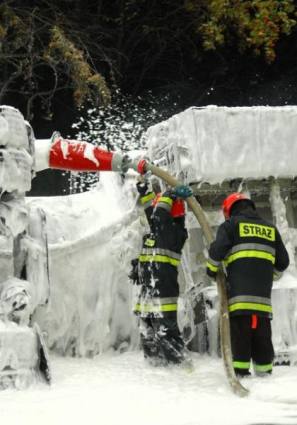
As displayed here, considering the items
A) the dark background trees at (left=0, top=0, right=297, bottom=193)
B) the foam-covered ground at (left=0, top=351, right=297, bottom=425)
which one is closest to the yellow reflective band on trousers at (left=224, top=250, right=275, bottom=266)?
the foam-covered ground at (left=0, top=351, right=297, bottom=425)

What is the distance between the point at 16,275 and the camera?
174 inches

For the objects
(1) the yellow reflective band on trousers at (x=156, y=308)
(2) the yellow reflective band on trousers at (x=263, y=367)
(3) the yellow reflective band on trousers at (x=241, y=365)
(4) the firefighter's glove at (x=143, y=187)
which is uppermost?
(4) the firefighter's glove at (x=143, y=187)

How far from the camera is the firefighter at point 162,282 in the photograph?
15.5ft

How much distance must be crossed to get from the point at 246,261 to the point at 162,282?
800 millimetres

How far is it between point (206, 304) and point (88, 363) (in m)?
1.07

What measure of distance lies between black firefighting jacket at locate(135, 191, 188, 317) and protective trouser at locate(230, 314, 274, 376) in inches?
28.8

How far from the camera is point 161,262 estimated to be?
4.79 meters

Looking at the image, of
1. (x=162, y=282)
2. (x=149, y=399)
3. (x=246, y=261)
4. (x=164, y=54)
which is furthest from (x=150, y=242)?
(x=164, y=54)

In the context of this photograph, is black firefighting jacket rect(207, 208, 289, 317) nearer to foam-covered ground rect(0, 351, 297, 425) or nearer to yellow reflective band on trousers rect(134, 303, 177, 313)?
foam-covered ground rect(0, 351, 297, 425)

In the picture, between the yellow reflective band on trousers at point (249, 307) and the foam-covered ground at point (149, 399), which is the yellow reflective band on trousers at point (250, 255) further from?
the foam-covered ground at point (149, 399)

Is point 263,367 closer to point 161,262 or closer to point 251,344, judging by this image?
point 251,344

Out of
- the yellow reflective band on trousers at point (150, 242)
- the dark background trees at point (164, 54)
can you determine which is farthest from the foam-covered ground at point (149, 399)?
the dark background trees at point (164, 54)

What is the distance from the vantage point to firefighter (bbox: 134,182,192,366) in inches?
185

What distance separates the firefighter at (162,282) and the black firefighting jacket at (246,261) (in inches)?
22.6
